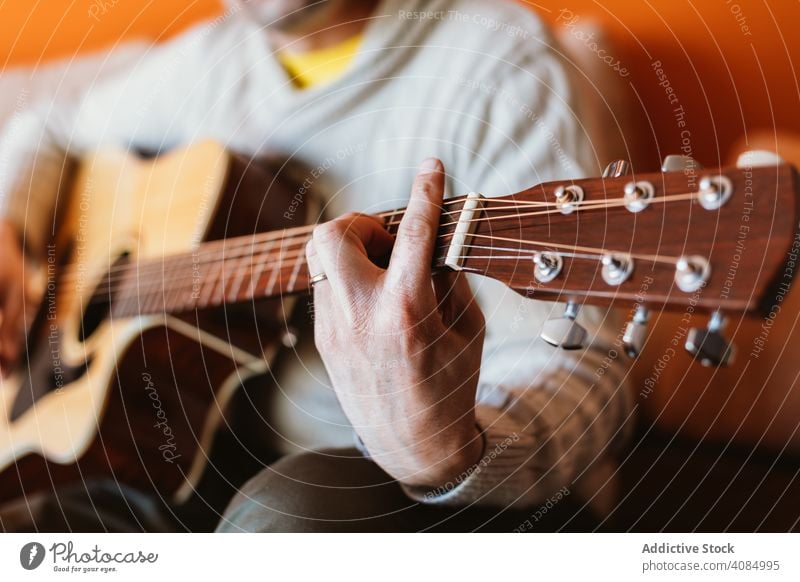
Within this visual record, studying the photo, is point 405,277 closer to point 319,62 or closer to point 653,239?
point 653,239

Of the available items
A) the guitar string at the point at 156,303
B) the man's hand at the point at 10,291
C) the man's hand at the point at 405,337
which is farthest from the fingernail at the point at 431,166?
the man's hand at the point at 10,291

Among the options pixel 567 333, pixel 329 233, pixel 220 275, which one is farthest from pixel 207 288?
pixel 567 333

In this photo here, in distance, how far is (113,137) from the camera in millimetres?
563

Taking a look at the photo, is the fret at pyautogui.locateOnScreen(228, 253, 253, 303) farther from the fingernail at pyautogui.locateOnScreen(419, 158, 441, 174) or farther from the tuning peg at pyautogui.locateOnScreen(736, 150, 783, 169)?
the tuning peg at pyautogui.locateOnScreen(736, 150, 783, 169)

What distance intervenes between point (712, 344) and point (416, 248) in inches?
5.3

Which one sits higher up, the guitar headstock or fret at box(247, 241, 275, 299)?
fret at box(247, 241, 275, 299)

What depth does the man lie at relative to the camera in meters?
0.35

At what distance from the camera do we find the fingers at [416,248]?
0.33 m

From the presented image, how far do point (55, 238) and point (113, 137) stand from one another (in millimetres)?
92

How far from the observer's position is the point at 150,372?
473mm

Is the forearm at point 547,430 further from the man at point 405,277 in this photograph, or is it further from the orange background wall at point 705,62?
the orange background wall at point 705,62

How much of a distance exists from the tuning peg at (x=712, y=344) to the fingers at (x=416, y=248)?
0.40 ft

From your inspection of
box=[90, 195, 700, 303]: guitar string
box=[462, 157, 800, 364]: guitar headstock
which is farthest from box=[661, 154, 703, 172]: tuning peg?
box=[90, 195, 700, 303]: guitar string

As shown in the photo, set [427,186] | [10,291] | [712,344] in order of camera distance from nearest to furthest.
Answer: [712,344] < [427,186] < [10,291]
